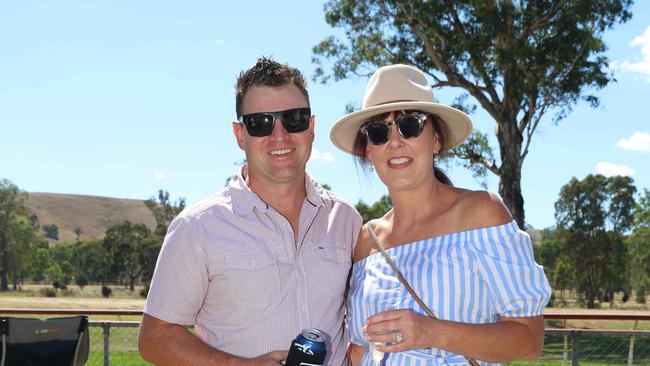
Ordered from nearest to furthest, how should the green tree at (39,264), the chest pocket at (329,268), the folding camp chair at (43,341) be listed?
the chest pocket at (329,268), the folding camp chair at (43,341), the green tree at (39,264)

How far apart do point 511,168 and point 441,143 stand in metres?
18.1

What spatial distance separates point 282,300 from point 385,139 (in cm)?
70

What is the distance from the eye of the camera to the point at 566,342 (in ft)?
25.4

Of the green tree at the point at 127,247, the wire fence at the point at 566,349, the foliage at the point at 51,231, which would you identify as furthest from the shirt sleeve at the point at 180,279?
the foliage at the point at 51,231

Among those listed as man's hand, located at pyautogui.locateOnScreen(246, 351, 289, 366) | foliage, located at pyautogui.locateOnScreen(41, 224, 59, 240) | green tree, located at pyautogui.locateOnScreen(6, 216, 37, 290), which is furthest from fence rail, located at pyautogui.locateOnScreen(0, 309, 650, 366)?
foliage, located at pyautogui.locateOnScreen(41, 224, 59, 240)

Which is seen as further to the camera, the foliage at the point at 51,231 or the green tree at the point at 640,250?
the foliage at the point at 51,231

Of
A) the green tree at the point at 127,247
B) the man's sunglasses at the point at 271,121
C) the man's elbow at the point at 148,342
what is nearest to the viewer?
the man's elbow at the point at 148,342

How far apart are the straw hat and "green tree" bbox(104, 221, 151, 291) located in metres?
66.0

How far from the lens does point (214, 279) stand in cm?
284

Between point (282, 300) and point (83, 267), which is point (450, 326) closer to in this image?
point (282, 300)

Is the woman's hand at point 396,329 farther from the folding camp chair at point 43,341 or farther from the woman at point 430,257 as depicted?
the folding camp chair at point 43,341

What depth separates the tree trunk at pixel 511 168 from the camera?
20453mm

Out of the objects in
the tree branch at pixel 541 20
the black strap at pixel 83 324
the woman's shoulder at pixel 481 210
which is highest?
the tree branch at pixel 541 20

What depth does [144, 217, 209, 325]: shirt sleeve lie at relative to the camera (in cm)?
275
